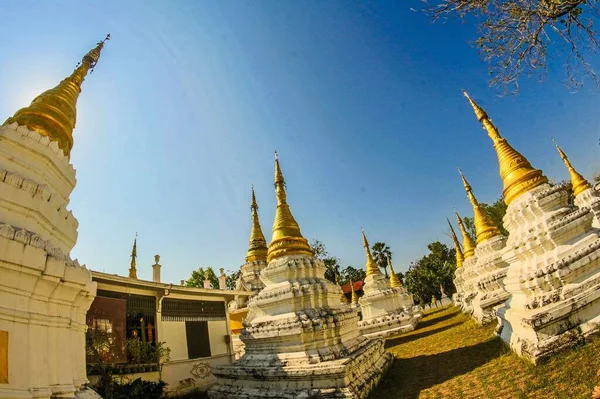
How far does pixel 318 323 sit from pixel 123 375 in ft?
20.7

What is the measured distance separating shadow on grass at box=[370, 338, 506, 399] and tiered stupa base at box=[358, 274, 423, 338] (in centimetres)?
968

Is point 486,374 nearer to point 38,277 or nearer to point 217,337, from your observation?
point 38,277

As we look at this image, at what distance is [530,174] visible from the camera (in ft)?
31.6

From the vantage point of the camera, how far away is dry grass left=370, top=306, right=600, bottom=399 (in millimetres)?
5406

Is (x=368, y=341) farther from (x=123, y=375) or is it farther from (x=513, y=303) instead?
(x=123, y=375)

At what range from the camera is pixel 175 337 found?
12.4m

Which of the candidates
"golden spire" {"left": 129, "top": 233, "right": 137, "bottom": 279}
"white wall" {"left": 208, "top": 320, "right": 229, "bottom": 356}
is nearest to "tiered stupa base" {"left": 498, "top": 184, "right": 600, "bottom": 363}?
"white wall" {"left": 208, "top": 320, "right": 229, "bottom": 356}

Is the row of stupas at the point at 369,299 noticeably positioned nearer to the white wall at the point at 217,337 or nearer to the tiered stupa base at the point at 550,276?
the white wall at the point at 217,337

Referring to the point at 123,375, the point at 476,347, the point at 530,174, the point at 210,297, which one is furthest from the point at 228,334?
the point at 530,174

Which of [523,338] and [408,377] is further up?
[523,338]

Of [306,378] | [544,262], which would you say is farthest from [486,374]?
[306,378]

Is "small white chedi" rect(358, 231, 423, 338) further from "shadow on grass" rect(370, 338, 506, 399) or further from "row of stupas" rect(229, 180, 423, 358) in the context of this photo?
"shadow on grass" rect(370, 338, 506, 399)

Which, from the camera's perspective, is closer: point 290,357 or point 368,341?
point 290,357

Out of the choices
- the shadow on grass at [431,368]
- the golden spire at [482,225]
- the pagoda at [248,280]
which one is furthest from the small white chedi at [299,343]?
the golden spire at [482,225]
